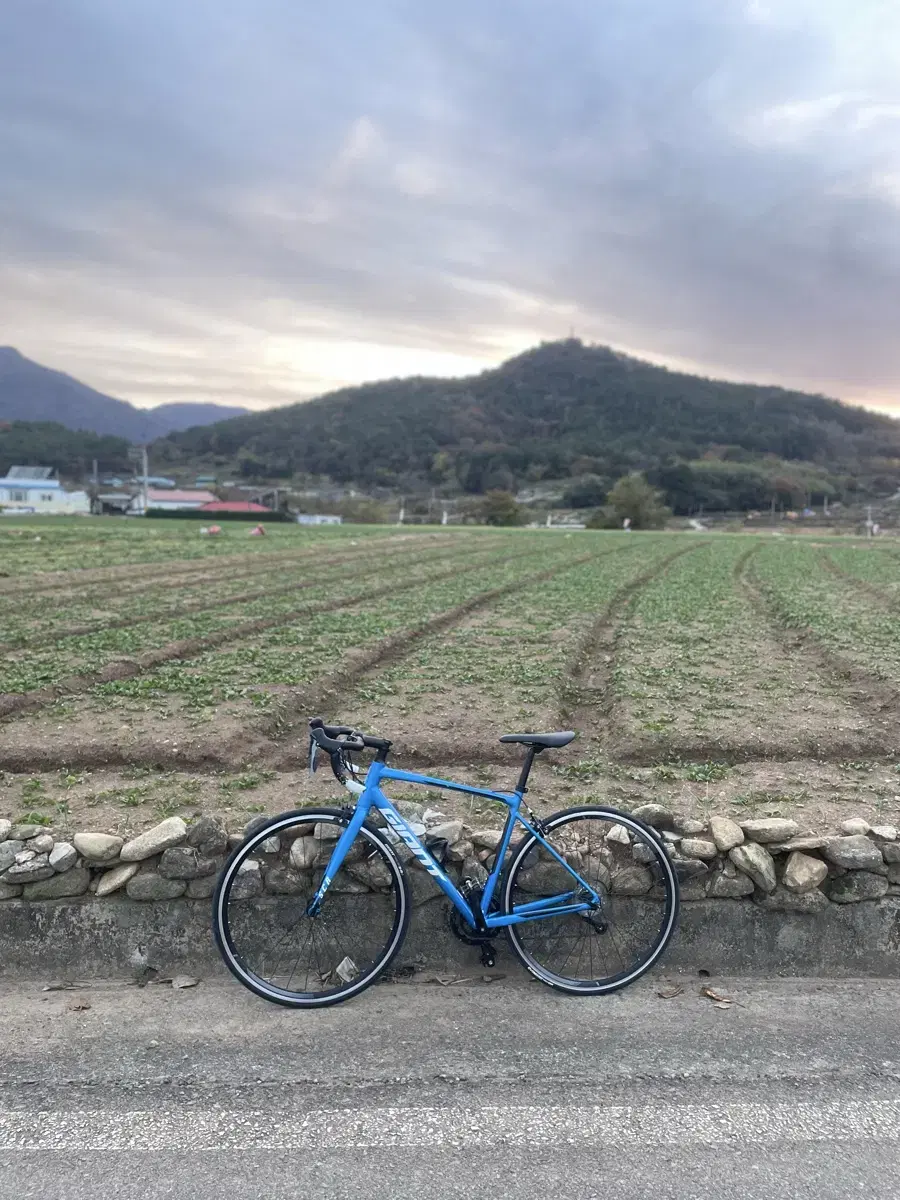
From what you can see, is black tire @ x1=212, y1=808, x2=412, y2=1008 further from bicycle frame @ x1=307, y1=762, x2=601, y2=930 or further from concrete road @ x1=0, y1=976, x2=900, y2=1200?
concrete road @ x1=0, y1=976, x2=900, y2=1200

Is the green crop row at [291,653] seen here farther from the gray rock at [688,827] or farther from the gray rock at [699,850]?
the gray rock at [699,850]

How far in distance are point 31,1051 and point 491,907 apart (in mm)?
2117

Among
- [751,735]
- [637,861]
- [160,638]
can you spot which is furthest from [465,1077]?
[160,638]

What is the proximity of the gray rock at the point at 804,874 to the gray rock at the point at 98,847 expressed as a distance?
3.55 m

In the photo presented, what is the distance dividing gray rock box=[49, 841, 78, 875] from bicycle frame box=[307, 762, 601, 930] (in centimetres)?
130

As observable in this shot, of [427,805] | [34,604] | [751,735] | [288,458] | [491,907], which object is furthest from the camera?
[288,458]

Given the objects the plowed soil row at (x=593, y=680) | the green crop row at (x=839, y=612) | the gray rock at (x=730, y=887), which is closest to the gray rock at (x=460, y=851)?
the gray rock at (x=730, y=887)

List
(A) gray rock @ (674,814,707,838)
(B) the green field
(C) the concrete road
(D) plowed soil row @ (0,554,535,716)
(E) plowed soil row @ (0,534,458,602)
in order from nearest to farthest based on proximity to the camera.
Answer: (C) the concrete road, (A) gray rock @ (674,814,707,838), (B) the green field, (D) plowed soil row @ (0,554,535,716), (E) plowed soil row @ (0,534,458,602)

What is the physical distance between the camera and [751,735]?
25.1 ft

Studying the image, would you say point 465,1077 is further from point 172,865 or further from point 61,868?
point 61,868

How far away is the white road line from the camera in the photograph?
10.1 ft

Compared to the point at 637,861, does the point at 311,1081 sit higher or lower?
lower

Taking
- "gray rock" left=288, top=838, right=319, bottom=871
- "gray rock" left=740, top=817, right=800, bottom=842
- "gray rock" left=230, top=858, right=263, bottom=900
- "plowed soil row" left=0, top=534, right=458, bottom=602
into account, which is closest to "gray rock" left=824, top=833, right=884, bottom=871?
"gray rock" left=740, top=817, right=800, bottom=842

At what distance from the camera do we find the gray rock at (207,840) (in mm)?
4469
